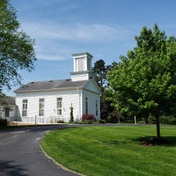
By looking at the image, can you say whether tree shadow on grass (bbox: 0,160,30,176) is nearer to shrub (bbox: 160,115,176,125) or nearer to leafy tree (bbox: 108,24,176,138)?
leafy tree (bbox: 108,24,176,138)

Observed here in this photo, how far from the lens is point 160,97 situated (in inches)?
526

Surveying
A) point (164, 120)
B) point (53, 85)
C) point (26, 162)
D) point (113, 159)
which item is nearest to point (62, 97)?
point (53, 85)

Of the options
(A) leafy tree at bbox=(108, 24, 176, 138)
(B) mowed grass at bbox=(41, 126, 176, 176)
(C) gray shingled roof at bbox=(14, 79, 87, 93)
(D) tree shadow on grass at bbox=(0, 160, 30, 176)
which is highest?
(C) gray shingled roof at bbox=(14, 79, 87, 93)

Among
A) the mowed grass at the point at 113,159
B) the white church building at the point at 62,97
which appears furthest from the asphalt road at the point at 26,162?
the white church building at the point at 62,97

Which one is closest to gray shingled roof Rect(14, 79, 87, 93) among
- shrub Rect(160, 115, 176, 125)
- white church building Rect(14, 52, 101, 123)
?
white church building Rect(14, 52, 101, 123)

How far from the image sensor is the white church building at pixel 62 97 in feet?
125

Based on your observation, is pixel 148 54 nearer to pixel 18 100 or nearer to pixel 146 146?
pixel 146 146

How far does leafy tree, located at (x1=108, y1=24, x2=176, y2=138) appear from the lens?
42.7 ft

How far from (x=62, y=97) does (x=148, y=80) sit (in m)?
26.3

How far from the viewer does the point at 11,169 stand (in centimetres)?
854

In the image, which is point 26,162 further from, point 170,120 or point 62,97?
point 170,120

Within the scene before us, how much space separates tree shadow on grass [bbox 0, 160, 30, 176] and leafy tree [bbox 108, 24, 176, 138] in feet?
21.5

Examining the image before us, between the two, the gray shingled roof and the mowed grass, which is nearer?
the mowed grass

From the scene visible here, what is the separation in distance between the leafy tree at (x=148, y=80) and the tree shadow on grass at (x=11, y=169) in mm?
6566
